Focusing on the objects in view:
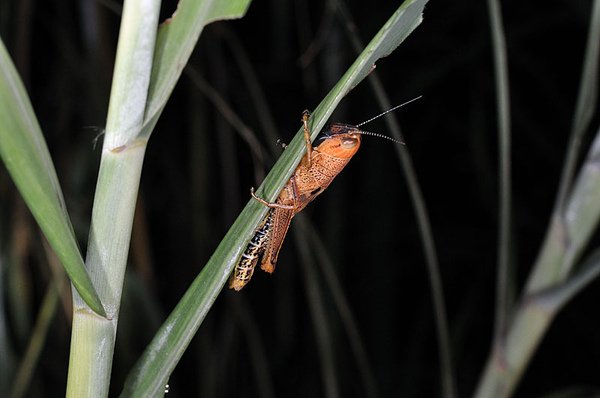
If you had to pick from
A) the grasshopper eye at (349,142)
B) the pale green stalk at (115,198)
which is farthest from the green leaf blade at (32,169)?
the grasshopper eye at (349,142)

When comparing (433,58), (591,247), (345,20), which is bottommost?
(591,247)

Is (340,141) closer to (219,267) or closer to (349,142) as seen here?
(349,142)

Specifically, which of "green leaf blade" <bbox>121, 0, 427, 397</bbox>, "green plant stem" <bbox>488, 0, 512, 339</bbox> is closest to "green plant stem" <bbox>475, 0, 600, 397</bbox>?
"green plant stem" <bbox>488, 0, 512, 339</bbox>

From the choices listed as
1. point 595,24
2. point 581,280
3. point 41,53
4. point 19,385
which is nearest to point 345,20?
point 595,24

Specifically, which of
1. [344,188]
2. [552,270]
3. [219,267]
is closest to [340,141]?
[552,270]

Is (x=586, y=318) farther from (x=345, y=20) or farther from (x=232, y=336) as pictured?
(x=345, y=20)

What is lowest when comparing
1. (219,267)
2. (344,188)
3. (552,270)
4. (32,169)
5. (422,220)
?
(344,188)

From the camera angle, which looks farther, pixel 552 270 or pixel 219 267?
pixel 552 270
